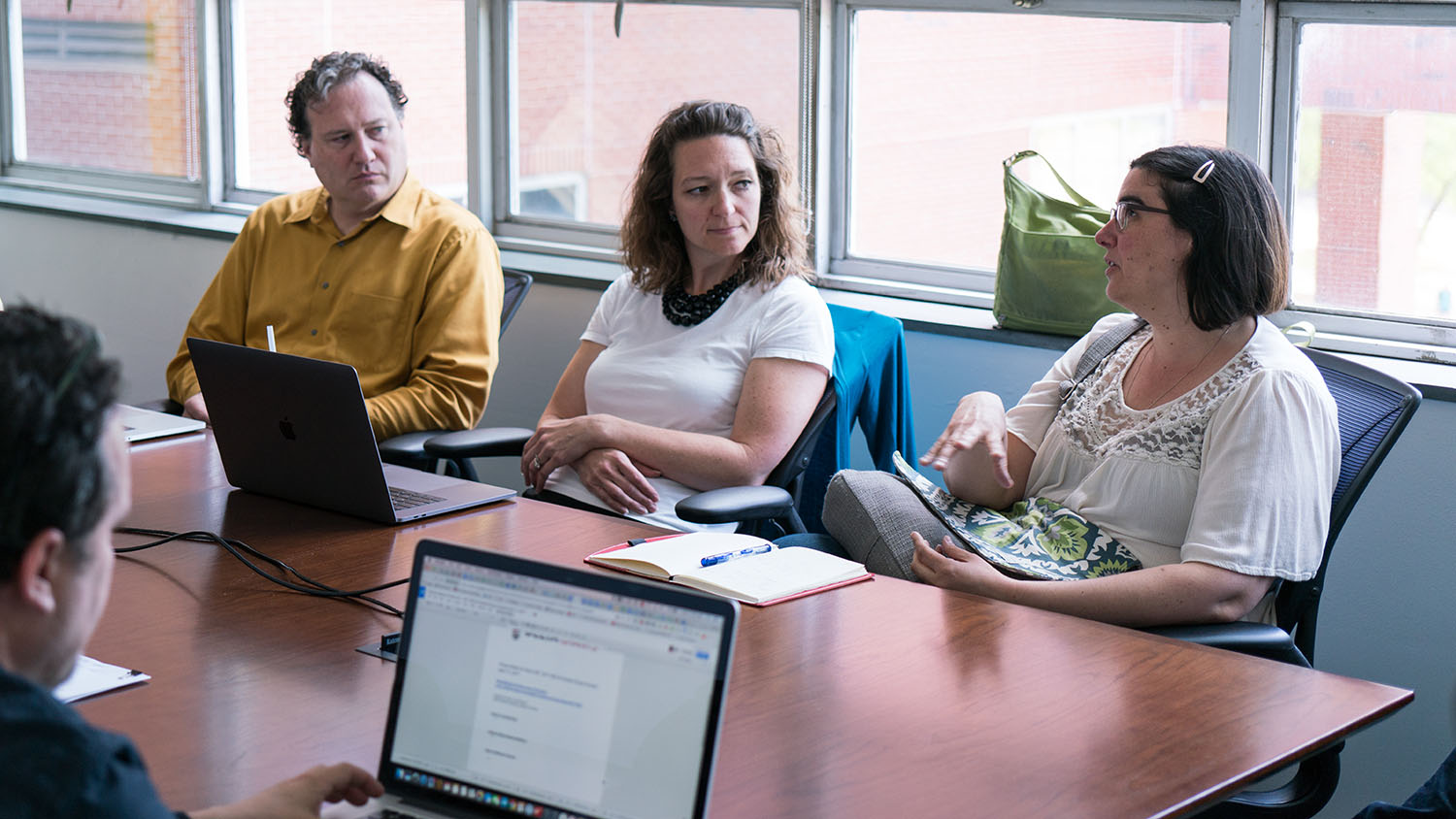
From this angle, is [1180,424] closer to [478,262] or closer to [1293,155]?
[1293,155]

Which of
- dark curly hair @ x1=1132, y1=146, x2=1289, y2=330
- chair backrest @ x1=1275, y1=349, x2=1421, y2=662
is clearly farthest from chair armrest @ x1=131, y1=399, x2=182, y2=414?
chair backrest @ x1=1275, y1=349, x2=1421, y2=662

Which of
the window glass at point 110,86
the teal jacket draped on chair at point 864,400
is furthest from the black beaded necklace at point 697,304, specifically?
the window glass at point 110,86

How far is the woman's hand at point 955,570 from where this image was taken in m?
1.97

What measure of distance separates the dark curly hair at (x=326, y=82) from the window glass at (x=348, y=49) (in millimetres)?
903

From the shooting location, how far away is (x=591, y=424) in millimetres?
2629

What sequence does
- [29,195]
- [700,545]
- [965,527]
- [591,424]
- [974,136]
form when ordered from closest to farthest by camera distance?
1. [700,545]
2. [965,527]
3. [591,424]
4. [974,136]
5. [29,195]

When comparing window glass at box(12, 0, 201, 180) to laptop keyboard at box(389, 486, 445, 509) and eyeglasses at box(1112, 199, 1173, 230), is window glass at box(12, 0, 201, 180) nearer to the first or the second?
laptop keyboard at box(389, 486, 445, 509)

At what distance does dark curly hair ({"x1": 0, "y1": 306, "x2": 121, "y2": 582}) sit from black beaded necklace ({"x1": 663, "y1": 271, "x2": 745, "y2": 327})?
1.85 m

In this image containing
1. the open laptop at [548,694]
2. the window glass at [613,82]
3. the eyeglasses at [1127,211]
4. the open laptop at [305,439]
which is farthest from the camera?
the window glass at [613,82]

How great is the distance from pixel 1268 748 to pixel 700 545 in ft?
2.65

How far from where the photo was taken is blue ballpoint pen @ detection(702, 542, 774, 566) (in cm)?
193

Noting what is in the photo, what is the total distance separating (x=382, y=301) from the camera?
3.12 m

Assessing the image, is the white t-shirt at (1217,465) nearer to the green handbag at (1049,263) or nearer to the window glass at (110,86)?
the green handbag at (1049,263)

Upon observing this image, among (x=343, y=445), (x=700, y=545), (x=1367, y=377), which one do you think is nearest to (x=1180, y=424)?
(x=1367, y=377)
